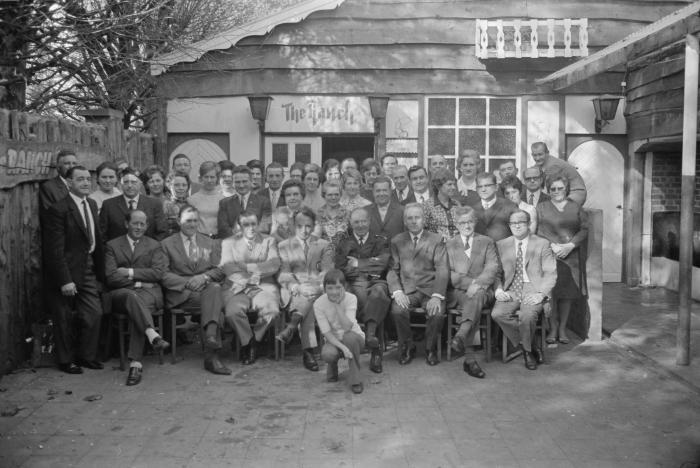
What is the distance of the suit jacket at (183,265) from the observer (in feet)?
22.1

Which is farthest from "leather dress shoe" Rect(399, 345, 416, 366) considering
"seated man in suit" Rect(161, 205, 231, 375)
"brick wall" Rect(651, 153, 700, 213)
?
"brick wall" Rect(651, 153, 700, 213)

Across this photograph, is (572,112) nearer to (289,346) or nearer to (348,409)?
(289,346)

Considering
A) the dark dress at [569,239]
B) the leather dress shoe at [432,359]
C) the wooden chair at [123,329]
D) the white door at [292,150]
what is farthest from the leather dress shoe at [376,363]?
the white door at [292,150]

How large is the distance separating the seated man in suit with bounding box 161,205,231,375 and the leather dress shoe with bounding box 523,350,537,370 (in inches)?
98.8

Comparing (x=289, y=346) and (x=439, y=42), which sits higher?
(x=439, y=42)

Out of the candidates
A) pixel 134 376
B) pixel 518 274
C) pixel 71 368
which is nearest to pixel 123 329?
pixel 71 368

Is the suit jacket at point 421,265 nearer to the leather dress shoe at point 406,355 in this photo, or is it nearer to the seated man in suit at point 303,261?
the leather dress shoe at point 406,355

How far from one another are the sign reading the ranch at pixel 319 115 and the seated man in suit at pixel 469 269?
4183mm

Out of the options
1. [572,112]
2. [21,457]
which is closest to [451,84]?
[572,112]

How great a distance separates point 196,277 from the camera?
267 inches

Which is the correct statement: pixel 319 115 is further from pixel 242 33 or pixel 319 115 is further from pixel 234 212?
pixel 234 212

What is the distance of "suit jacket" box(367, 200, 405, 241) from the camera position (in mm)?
7184

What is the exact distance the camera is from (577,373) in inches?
251

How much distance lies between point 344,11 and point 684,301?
634 centimetres
